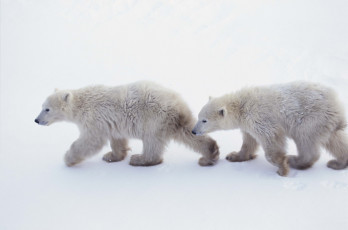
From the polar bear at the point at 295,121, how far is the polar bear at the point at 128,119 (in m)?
0.32

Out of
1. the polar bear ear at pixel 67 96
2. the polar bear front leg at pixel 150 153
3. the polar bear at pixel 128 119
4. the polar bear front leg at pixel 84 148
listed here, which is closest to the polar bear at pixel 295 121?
the polar bear at pixel 128 119

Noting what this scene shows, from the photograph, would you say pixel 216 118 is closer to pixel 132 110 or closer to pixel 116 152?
pixel 132 110

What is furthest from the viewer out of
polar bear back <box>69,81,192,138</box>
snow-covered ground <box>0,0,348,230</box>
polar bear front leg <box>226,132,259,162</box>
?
polar bear front leg <box>226,132,259,162</box>

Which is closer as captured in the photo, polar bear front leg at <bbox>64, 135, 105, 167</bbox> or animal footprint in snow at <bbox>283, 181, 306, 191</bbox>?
animal footprint in snow at <bbox>283, 181, 306, 191</bbox>

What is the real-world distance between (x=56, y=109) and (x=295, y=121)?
3.88 meters

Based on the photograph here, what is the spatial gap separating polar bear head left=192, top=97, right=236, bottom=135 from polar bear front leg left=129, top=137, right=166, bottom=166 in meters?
0.63

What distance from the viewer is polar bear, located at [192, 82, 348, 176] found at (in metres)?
5.21

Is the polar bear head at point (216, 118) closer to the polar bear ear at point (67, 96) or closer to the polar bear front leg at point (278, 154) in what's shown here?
the polar bear front leg at point (278, 154)

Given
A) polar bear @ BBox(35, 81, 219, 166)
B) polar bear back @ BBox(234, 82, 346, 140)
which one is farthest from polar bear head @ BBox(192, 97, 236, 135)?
polar bear back @ BBox(234, 82, 346, 140)

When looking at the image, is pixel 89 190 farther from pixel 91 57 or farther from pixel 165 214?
pixel 91 57

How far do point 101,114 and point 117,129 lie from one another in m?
0.36

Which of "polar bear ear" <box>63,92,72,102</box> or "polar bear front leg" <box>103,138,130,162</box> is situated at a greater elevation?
"polar bear ear" <box>63,92,72,102</box>

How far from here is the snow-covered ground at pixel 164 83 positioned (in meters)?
4.51

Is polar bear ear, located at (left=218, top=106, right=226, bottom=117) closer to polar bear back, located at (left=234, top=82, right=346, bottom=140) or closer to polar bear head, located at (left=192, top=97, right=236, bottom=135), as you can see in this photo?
polar bear head, located at (left=192, top=97, right=236, bottom=135)
